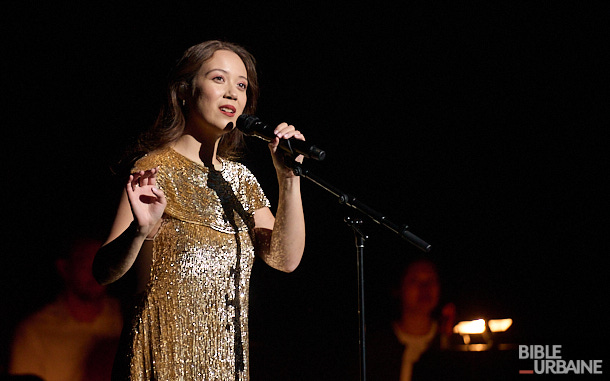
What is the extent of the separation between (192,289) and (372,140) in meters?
2.41

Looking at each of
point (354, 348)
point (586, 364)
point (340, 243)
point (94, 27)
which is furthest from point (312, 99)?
point (586, 364)

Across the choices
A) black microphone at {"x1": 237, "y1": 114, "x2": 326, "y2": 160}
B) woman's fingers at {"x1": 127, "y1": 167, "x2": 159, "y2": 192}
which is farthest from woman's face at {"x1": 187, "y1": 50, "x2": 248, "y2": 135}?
woman's fingers at {"x1": 127, "y1": 167, "x2": 159, "y2": 192}

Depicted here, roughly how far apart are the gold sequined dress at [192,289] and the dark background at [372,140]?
137cm

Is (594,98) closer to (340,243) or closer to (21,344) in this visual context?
(340,243)

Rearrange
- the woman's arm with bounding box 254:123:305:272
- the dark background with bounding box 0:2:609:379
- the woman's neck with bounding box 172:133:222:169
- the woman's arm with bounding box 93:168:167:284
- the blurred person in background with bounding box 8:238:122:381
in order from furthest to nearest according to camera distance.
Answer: the blurred person in background with bounding box 8:238:122:381, the dark background with bounding box 0:2:609:379, the woman's neck with bounding box 172:133:222:169, the woman's arm with bounding box 254:123:305:272, the woman's arm with bounding box 93:168:167:284

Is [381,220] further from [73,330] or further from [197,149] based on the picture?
[73,330]

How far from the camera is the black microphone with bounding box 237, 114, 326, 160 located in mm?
1250

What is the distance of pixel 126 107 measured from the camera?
9.23ft

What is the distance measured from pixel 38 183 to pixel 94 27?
2.77 feet

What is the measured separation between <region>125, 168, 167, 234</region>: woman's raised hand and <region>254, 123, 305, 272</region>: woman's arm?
0.31 metres

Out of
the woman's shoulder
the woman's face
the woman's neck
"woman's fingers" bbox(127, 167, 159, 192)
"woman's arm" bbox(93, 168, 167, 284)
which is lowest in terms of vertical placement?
"woman's arm" bbox(93, 168, 167, 284)

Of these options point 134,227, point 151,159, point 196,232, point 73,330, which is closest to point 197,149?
point 151,159

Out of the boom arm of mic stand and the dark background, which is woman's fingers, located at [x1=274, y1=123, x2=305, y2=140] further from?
the dark background

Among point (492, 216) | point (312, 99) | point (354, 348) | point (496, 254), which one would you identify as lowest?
point (354, 348)
